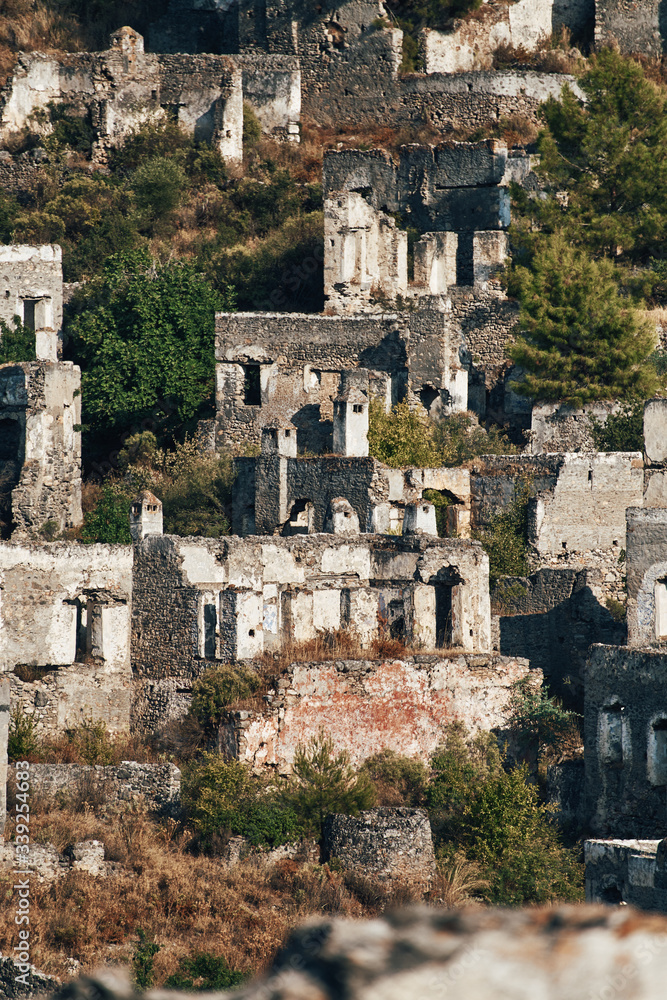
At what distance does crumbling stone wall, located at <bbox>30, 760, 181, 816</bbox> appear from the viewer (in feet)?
69.3

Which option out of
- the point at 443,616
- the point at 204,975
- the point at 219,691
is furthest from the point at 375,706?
the point at 204,975

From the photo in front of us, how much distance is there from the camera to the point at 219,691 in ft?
73.9

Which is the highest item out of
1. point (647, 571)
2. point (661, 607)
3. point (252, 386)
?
point (252, 386)

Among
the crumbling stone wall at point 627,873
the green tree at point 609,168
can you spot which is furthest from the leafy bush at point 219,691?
the green tree at point 609,168

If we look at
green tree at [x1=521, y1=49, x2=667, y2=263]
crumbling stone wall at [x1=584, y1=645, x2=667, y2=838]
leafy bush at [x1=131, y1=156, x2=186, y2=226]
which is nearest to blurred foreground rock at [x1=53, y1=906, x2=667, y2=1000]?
crumbling stone wall at [x1=584, y1=645, x2=667, y2=838]

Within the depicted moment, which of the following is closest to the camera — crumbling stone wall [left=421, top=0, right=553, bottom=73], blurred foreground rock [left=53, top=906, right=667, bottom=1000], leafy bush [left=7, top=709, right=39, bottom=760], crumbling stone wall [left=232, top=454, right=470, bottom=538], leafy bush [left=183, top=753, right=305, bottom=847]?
blurred foreground rock [left=53, top=906, right=667, bottom=1000]

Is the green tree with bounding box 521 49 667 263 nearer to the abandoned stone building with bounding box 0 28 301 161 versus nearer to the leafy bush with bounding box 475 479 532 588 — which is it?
the abandoned stone building with bounding box 0 28 301 161

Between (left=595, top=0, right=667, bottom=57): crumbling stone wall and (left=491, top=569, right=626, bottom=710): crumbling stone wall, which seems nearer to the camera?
(left=491, top=569, right=626, bottom=710): crumbling stone wall

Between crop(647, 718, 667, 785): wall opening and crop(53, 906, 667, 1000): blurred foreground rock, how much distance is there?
16.5 m

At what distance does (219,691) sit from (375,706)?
207 cm

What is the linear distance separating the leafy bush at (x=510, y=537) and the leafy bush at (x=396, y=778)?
627 cm

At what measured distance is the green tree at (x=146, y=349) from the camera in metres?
34.2

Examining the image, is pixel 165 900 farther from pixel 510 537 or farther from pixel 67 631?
pixel 510 537

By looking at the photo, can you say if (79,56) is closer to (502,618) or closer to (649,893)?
(502,618)
